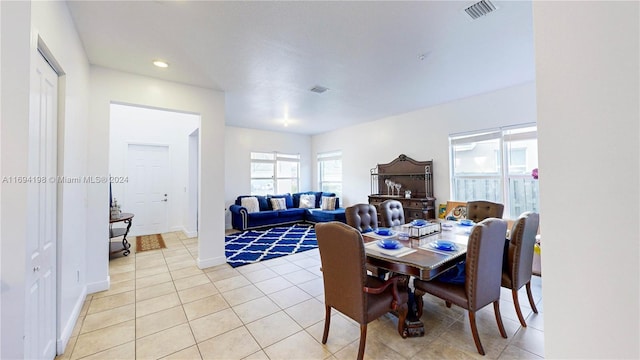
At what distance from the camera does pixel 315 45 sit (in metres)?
2.59

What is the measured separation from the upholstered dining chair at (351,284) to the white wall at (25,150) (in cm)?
166

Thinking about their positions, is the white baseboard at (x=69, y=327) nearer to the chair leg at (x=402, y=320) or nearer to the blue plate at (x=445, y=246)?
the chair leg at (x=402, y=320)

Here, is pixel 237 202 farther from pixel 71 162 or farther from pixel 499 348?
pixel 499 348

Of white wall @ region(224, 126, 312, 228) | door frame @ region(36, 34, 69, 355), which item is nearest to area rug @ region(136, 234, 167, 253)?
white wall @ region(224, 126, 312, 228)

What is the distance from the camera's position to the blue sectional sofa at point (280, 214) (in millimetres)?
5984

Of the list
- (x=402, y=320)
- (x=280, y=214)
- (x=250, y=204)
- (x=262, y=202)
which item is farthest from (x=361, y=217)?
(x=262, y=202)

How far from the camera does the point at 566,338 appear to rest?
684mm

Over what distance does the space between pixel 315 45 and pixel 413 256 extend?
7.37 feet

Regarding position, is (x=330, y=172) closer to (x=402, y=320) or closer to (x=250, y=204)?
(x=250, y=204)

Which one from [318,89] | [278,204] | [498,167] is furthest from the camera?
[278,204]

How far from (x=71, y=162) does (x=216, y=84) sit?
6.49 feet

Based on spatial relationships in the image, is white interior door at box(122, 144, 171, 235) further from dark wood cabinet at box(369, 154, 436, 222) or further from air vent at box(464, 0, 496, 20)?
air vent at box(464, 0, 496, 20)

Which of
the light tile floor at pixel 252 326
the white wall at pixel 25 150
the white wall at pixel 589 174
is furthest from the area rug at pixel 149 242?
the white wall at pixel 589 174

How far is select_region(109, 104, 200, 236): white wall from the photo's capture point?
5207 millimetres
